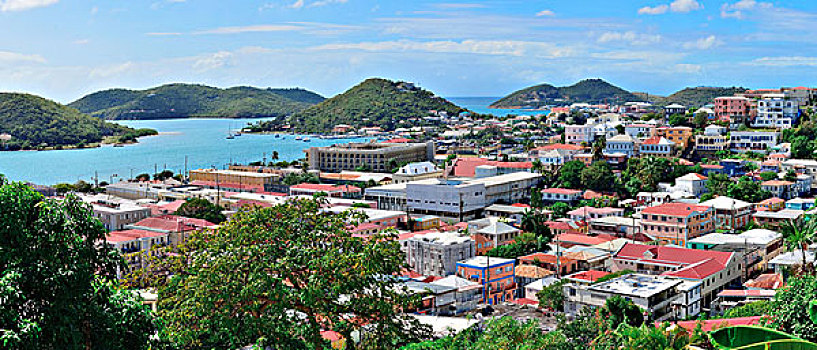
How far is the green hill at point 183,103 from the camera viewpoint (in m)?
105

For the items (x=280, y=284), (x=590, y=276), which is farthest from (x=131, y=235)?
(x=280, y=284)

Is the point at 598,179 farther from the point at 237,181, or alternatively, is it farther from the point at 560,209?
the point at 237,181

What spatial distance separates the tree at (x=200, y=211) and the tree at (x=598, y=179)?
420 inches

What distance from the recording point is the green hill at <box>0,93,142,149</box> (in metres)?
58.2

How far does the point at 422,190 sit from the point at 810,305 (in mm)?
17712

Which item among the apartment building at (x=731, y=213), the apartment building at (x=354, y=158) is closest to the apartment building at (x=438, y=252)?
the apartment building at (x=731, y=213)

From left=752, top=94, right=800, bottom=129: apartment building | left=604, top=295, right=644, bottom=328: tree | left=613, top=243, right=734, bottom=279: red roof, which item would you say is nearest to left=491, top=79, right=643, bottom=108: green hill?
left=752, top=94, right=800, bottom=129: apartment building

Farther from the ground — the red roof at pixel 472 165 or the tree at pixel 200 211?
the red roof at pixel 472 165

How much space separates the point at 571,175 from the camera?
24.6 meters

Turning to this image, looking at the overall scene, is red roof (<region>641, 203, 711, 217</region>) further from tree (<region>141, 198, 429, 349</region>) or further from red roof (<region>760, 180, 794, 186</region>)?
tree (<region>141, 198, 429, 349</region>)

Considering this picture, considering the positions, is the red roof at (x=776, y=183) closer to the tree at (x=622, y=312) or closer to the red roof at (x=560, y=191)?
the red roof at (x=560, y=191)

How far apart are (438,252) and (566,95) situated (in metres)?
113

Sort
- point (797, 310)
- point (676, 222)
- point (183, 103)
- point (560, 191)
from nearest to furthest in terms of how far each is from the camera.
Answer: point (797, 310)
point (676, 222)
point (560, 191)
point (183, 103)

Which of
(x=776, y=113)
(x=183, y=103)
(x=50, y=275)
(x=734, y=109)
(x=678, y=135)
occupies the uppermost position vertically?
(x=183, y=103)
